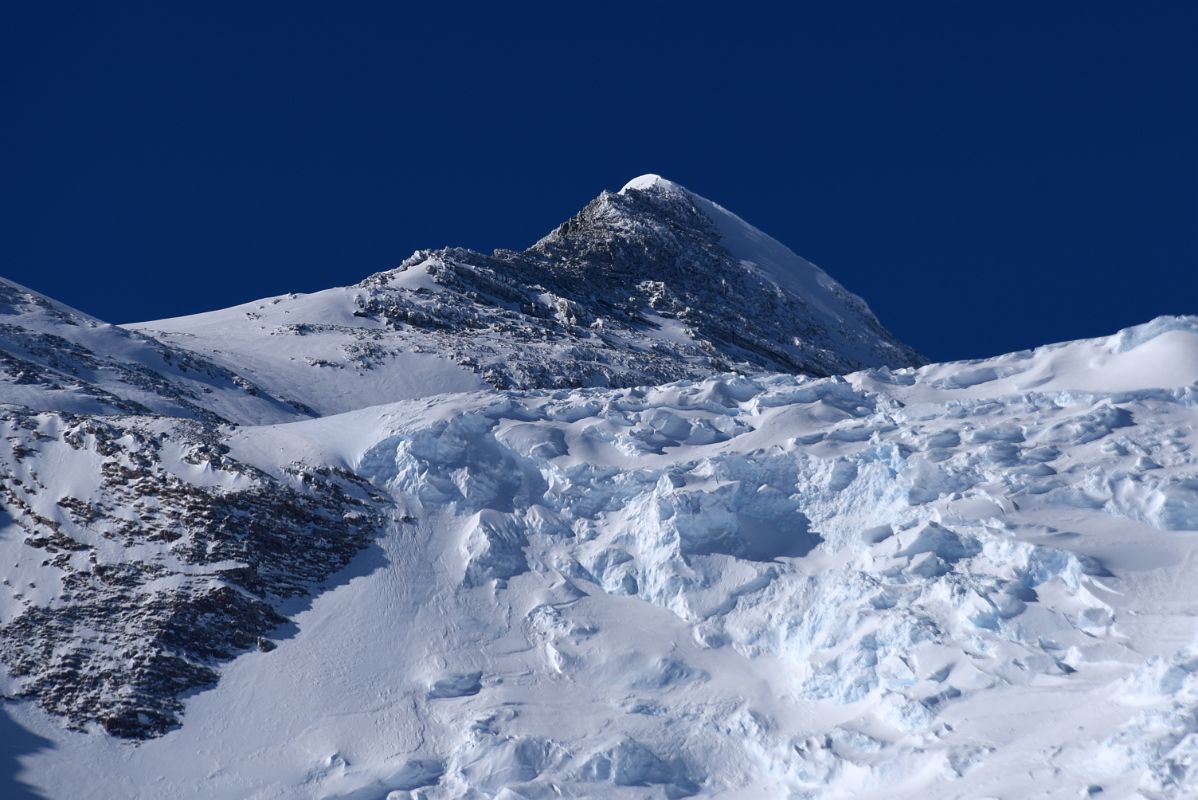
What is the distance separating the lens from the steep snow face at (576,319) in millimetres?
71625

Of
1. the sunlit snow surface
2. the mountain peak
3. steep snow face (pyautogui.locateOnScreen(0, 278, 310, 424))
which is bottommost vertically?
the sunlit snow surface

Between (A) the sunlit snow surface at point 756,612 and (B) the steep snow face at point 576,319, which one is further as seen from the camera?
(B) the steep snow face at point 576,319

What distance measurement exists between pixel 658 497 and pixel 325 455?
454 inches

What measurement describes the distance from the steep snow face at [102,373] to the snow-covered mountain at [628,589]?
0.56 metres

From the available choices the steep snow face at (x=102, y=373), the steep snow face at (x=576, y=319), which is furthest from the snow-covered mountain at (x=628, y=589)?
the steep snow face at (x=576, y=319)

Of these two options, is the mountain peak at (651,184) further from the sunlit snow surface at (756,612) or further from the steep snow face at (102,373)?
the sunlit snow surface at (756,612)

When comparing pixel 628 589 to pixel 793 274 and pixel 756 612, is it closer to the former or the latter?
Result: pixel 756 612

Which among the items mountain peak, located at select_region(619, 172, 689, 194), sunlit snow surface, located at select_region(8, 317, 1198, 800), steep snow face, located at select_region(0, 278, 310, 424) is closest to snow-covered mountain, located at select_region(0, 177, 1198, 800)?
sunlit snow surface, located at select_region(8, 317, 1198, 800)

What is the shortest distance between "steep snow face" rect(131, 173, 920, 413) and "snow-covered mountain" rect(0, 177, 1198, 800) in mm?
16941

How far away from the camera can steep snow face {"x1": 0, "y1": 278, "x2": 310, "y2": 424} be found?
55.2m

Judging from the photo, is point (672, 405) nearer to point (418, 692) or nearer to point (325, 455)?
point (325, 455)

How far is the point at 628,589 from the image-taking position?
41438 millimetres

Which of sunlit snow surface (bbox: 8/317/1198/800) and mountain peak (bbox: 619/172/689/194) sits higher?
mountain peak (bbox: 619/172/689/194)

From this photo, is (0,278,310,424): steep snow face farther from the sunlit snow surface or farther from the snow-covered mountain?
the sunlit snow surface
